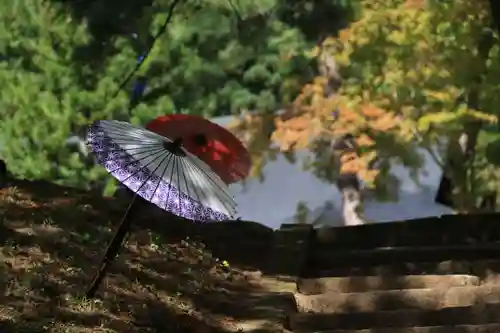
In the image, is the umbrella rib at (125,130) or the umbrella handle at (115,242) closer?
the umbrella rib at (125,130)

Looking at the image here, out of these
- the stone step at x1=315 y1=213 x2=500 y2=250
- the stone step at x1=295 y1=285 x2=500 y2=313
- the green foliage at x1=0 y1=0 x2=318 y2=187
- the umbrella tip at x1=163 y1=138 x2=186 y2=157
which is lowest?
the stone step at x1=295 y1=285 x2=500 y2=313

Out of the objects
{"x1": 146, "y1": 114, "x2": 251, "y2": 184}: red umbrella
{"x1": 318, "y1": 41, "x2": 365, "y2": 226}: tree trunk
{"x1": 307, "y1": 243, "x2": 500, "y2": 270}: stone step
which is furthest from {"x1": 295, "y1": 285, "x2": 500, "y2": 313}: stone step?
{"x1": 318, "y1": 41, "x2": 365, "y2": 226}: tree trunk

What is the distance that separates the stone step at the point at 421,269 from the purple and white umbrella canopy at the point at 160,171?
51.2 inches

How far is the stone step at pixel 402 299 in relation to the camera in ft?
10.0

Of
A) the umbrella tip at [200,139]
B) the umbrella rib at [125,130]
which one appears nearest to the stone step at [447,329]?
the umbrella tip at [200,139]

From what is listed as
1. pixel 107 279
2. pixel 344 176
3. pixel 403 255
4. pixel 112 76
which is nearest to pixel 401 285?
pixel 403 255

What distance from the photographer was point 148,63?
8.78 metres

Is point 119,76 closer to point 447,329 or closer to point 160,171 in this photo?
point 160,171

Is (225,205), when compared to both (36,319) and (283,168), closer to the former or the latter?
(36,319)

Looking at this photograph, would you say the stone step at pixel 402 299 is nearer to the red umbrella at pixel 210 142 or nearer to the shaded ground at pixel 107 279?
the shaded ground at pixel 107 279

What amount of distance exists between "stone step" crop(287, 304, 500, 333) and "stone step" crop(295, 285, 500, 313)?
0.46ft

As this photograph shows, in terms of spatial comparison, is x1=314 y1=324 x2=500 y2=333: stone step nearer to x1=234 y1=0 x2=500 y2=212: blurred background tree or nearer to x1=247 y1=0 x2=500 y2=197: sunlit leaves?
x1=234 y1=0 x2=500 y2=212: blurred background tree

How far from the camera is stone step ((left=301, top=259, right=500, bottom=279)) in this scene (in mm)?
3393

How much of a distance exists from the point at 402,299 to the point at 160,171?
4.80 ft
